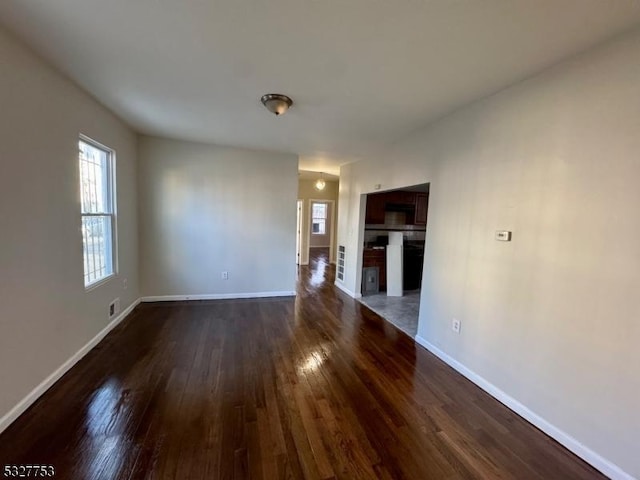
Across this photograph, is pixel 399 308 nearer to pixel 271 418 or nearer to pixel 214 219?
pixel 271 418

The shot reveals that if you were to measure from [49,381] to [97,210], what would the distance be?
67.4 inches

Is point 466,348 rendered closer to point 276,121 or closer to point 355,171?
point 276,121

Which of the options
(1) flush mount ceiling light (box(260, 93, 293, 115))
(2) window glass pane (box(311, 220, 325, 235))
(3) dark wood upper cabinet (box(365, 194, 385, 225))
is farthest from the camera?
(2) window glass pane (box(311, 220, 325, 235))

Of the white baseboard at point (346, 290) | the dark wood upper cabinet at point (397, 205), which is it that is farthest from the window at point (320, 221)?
the white baseboard at point (346, 290)

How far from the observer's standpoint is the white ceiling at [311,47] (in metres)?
1.44

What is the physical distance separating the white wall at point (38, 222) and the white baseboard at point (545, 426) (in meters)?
3.46

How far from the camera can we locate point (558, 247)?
1867mm

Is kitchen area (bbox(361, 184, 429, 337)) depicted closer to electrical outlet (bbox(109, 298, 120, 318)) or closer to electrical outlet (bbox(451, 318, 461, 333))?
electrical outlet (bbox(451, 318, 461, 333))

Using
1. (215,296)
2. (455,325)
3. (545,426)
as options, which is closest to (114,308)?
(215,296)

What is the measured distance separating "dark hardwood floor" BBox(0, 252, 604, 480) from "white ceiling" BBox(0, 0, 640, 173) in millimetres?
2482

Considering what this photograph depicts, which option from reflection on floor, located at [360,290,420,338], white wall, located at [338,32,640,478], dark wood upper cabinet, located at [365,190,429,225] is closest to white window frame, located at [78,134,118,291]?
reflection on floor, located at [360,290,420,338]

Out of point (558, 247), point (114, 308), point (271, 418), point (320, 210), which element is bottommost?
point (271, 418)

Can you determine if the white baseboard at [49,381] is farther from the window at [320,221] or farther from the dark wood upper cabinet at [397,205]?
the window at [320,221]

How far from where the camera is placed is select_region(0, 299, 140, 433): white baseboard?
1784 millimetres
